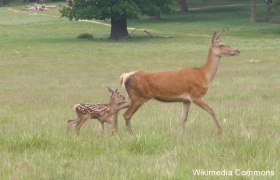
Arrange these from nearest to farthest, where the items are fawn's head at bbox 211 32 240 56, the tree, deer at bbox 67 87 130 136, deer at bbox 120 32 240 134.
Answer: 1. deer at bbox 67 87 130 136
2. deer at bbox 120 32 240 134
3. fawn's head at bbox 211 32 240 56
4. the tree

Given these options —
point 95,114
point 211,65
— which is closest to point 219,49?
point 211,65

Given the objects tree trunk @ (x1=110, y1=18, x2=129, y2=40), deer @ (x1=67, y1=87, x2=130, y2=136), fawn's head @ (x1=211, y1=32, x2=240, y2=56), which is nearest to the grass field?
deer @ (x1=67, y1=87, x2=130, y2=136)

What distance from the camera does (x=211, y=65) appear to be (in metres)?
13.3

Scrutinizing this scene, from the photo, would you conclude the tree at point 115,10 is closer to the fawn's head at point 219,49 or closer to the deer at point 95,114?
the fawn's head at point 219,49

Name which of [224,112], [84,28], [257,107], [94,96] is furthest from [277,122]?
[84,28]

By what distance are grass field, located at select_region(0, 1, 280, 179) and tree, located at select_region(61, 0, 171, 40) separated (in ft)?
8.66

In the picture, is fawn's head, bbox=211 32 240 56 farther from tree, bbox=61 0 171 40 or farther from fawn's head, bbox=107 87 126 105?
tree, bbox=61 0 171 40

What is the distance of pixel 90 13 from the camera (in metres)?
54.8

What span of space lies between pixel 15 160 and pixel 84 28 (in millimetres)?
60335

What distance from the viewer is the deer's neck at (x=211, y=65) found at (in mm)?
13120

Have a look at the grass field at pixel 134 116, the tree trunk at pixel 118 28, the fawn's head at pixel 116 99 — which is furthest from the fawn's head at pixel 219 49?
the tree trunk at pixel 118 28

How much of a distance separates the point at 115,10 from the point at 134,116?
39.6 meters

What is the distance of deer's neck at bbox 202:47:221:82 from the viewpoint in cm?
1312

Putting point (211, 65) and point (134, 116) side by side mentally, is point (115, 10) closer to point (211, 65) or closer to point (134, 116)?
point (134, 116)
